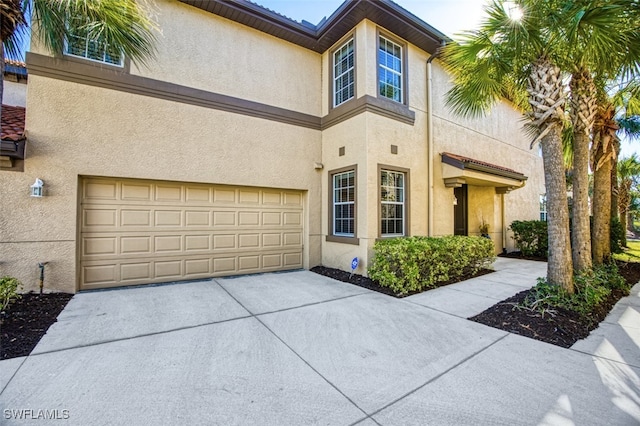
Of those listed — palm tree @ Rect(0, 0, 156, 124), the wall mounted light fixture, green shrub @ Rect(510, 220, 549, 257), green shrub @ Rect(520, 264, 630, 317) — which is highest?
palm tree @ Rect(0, 0, 156, 124)

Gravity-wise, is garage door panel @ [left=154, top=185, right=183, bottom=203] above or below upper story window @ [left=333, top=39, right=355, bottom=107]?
below

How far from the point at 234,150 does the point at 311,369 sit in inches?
235

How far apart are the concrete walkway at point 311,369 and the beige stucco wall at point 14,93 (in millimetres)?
6680

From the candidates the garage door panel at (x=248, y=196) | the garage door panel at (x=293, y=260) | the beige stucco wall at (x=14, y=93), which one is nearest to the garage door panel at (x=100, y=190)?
the garage door panel at (x=248, y=196)

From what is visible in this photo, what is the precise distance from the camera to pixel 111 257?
20.8ft

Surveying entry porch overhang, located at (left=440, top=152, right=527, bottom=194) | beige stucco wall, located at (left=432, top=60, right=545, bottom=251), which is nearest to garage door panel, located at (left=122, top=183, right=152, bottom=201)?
beige stucco wall, located at (left=432, top=60, right=545, bottom=251)

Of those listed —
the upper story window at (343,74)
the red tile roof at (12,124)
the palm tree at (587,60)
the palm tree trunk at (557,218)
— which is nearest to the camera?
the palm tree at (587,60)

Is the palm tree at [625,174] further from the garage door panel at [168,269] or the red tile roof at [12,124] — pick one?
the red tile roof at [12,124]

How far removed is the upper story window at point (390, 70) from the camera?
8055 mm

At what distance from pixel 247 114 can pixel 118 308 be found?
17.7ft

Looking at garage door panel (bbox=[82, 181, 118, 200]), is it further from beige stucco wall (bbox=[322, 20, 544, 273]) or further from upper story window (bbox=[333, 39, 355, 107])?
upper story window (bbox=[333, 39, 355, 107])

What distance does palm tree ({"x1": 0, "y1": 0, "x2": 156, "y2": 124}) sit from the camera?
143 inches

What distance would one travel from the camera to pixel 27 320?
4375 millimetres

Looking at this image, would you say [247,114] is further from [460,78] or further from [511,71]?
[511,71]
